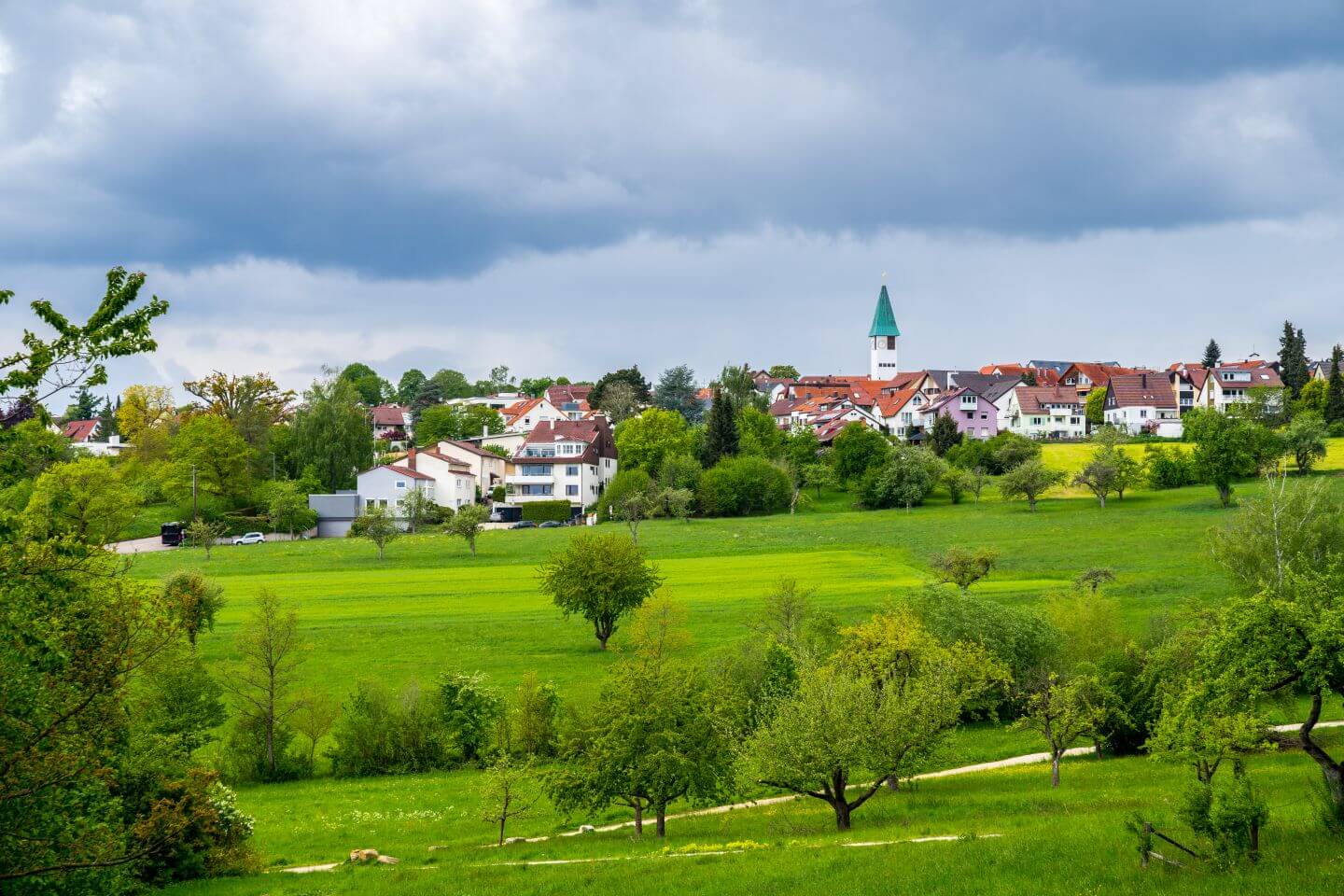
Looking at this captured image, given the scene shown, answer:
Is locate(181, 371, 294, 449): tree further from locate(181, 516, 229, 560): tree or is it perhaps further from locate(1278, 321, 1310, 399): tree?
locate(1278, 321, 1310, 399): tree

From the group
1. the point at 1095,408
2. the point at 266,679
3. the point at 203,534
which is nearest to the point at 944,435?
the point at 1095,408

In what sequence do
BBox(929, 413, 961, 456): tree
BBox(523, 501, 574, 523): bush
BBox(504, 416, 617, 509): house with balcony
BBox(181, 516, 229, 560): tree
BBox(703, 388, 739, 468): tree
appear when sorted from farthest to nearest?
1. BBox(929, 413, 961, 456): tree
2. BBox(703, 388, 739, 468): tree
3. BBox(504, 416, 617, 509): house with balcony
4. BBox(523, 501, 574, 523): bush
5. BBox(181, 516, 229, 560): tree

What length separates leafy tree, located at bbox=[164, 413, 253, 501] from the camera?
387 ft

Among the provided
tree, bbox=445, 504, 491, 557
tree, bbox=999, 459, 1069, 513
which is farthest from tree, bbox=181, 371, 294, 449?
tree, bbox=999, 459, 1069, 513

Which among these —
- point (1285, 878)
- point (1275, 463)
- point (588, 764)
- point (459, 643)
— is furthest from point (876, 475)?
point (1285, 878)

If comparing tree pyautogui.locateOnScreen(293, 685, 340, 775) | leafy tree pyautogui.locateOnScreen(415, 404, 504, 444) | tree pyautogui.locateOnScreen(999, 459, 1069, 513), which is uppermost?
leafy tree pyautogui.locateOnScreen(415, 404, 504, 444)

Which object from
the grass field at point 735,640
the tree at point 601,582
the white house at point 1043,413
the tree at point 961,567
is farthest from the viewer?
the white house at point 1043,413

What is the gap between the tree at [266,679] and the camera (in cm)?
4459

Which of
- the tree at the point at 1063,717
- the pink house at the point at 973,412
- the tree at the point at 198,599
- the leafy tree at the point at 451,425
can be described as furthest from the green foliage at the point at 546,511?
the tree at the point at 1063,717

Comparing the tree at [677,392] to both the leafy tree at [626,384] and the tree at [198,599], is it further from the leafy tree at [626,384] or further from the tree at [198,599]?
the tree at [198,599]

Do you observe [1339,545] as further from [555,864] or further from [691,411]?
[691,411]

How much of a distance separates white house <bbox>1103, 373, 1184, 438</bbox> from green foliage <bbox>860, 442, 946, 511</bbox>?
51955 millimetres

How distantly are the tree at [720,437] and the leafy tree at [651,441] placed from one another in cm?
264

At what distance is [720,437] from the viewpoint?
5310 inches
